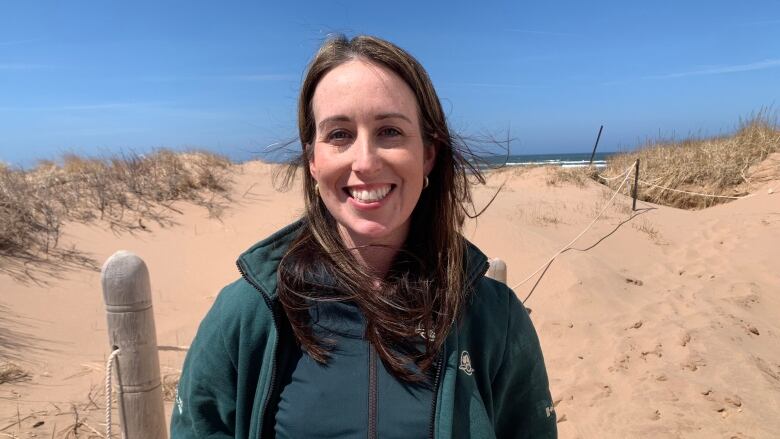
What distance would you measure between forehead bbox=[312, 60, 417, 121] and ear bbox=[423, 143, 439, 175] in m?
0.15

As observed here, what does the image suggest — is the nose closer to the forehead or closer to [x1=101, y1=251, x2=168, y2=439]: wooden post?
the forehead

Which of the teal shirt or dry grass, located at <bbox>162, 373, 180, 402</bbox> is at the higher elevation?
the teal shirt

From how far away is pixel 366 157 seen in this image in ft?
4.27

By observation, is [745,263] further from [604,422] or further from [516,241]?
[604,422]

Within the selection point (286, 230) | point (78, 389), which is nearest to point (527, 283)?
point (78, 389)

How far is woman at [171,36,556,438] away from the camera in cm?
124

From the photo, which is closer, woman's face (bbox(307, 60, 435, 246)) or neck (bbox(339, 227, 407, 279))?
woman's face (bbox(307, 60, 435, 246))

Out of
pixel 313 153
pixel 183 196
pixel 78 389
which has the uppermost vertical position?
pixel 313 153

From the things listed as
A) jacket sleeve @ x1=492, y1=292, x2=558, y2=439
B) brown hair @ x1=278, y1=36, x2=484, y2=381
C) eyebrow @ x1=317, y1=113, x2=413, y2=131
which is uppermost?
eyebrow @ x1=317, y1=113, x2=413, y2=131

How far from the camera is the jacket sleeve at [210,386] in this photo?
1.28 m

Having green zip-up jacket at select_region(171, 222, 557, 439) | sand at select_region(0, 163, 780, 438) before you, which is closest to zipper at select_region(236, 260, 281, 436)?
green zip-up jacket at select_region(171, 222, 557, 439)

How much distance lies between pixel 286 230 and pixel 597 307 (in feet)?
17.3

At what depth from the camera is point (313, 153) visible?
4.85 ft

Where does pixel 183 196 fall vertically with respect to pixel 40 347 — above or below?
above
